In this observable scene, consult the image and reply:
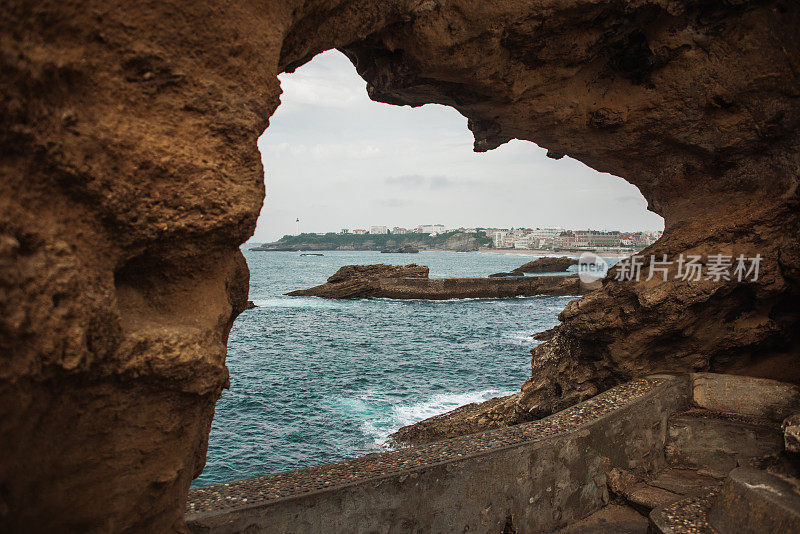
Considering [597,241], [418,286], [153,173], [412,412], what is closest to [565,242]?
[597,241]

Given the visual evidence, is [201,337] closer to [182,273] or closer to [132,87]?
[182,273]

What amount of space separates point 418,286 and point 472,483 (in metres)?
39.3

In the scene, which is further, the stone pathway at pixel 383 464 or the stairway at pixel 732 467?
the stone pathway at pixel 383 464

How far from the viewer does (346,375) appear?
21.2 metres

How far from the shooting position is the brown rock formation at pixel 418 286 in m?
46.1

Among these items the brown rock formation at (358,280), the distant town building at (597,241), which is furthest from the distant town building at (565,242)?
the brown rock formation at (358,280)

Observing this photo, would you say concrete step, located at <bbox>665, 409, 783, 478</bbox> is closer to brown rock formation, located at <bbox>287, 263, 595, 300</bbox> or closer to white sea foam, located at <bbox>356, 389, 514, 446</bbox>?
white sea foam, located at <bbox>356, 389, 514, 446</bbox>

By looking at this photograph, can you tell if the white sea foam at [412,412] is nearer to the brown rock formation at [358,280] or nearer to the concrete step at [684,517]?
the concrete step at [684,517]

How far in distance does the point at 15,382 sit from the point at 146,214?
4.74 feet

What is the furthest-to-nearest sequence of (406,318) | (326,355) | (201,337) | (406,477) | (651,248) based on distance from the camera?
1. (406,318)
2. (326,355)
3. (651,248)
4. (406,477)
5. (201,337)

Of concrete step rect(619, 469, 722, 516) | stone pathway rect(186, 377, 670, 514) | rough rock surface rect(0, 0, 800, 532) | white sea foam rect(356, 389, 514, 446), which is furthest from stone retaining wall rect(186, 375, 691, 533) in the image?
white sea foam rect(356, 389, 514, 446)

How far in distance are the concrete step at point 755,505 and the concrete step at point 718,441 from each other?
2.13 meters

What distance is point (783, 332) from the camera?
9453 millimetres

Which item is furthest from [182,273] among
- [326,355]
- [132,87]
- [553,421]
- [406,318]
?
[406,318]
